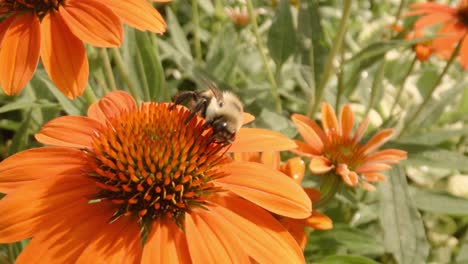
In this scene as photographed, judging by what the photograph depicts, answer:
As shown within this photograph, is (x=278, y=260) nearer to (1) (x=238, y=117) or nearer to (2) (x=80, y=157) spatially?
(1) (x=238, y=117)

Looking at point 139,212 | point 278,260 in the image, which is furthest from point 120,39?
point 278,260

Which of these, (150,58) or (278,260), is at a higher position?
(150,58)

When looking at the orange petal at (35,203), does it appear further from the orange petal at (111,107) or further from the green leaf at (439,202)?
the green leaf at (439,202)

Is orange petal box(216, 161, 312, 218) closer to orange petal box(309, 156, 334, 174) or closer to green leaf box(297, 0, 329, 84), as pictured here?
orange petal box(309, 156, 334, 174)

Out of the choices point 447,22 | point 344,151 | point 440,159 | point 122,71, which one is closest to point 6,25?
point 122,71

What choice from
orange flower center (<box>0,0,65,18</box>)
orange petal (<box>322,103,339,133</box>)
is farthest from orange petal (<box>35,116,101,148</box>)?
orange petal (<box>322,103,339,133</box>)

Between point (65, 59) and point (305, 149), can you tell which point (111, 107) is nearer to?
point (65, 59)

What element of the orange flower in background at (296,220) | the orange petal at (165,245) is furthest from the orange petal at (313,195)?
the orange petal at (165,245)
